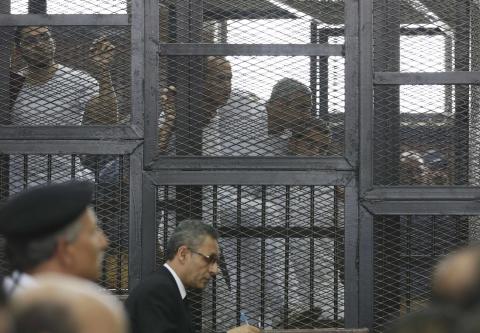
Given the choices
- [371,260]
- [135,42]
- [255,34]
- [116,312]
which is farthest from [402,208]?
[116,312]

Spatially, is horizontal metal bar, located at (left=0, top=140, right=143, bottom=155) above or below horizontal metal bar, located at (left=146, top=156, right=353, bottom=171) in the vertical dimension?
above

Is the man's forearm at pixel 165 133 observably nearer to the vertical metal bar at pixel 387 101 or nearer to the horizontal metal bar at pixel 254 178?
the horizontal metal bar at pixel 254 178

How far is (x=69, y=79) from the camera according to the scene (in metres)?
6.17

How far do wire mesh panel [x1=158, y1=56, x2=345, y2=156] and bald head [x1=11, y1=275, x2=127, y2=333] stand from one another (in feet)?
11.9

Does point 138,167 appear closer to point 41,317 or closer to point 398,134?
point 398,134

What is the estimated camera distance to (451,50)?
6.18m

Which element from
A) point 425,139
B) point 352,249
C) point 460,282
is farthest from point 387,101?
point 460,282

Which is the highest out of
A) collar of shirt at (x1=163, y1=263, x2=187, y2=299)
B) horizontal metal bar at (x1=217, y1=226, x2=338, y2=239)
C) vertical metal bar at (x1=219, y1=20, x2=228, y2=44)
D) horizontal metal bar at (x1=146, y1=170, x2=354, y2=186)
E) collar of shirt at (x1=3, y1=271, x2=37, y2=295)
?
vertical metal bar at (x1=219, y1=20, x2=228, y2=44)

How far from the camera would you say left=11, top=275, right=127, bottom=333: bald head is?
7.66 ft

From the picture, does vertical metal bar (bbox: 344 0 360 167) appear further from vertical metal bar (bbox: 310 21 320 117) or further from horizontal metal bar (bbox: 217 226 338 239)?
horizontal metal bar (bbox: 217 226 338 239)

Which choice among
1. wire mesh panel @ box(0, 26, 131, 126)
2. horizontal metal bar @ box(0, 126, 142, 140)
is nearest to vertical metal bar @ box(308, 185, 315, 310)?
horizontal metal bar @ box(0, 126, 142, 140)

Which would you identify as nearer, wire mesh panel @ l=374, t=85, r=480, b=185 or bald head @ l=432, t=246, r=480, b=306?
bald head @ l=432, t=246, r=480, b=306

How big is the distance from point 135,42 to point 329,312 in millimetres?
1928

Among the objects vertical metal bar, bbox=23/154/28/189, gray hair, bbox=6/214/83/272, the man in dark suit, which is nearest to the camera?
gray hair, bbox=6/214/83/272
